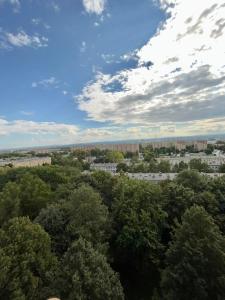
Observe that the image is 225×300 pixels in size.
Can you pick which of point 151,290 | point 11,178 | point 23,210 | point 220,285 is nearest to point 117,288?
point 220,285

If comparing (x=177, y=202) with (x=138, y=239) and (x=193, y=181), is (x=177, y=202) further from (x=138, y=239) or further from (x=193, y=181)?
(x=138, y=239)

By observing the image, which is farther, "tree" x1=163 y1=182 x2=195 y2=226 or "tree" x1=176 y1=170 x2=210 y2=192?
"tree" x1=176 y1=170 x2=210 y2=192

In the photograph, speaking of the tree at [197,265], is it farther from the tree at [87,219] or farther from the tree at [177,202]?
the tree at [177,202]

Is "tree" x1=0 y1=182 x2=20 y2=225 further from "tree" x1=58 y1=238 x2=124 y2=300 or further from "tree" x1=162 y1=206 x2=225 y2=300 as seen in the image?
"tree" x1=162 y1=206 x2=225 y2=300

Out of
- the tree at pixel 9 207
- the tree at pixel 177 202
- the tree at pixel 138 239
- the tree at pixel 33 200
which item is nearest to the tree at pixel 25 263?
the tree at pixel 138 239

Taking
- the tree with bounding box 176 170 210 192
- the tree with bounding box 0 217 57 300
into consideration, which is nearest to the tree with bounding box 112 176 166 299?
the tree with bounding box 176 170 210 192

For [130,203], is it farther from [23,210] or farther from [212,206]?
[23,210]
